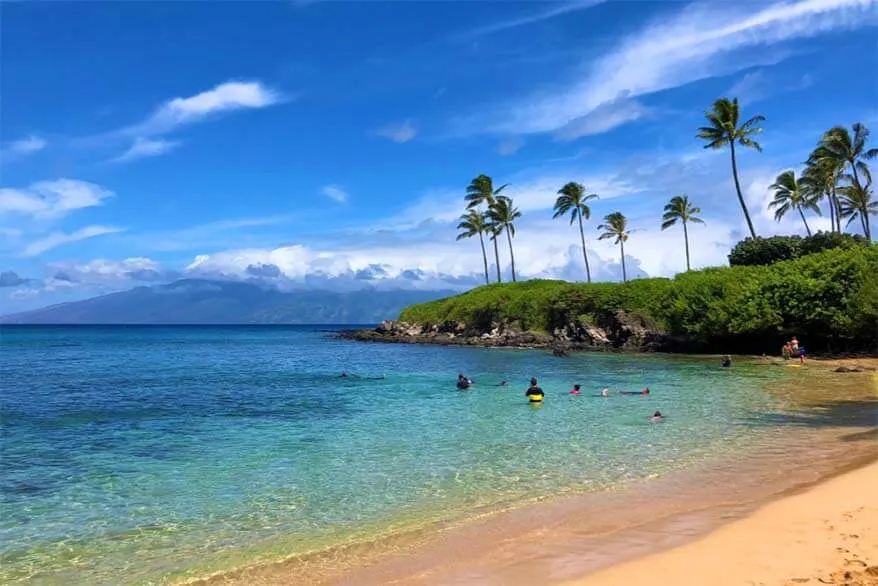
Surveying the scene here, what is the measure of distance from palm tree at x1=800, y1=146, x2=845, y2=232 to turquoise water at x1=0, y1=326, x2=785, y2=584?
34859mm

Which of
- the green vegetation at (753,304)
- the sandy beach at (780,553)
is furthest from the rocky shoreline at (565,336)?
the sandy beach at (780,553)

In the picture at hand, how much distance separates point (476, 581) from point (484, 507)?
3497 millimetres

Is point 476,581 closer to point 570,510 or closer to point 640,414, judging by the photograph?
point 570,510

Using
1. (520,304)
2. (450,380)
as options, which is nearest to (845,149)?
(520,304)

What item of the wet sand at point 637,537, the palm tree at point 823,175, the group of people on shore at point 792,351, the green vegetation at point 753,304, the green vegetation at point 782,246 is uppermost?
the palm tree at point 823,175

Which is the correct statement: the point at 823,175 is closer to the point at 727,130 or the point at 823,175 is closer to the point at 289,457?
the point at 727,130

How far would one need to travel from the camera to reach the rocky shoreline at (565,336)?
188 feet

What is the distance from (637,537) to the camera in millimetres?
9227

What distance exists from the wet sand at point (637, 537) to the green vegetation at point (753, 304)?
114 ft

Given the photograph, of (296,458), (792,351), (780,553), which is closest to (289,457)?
(296,458)

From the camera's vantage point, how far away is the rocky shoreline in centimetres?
5734

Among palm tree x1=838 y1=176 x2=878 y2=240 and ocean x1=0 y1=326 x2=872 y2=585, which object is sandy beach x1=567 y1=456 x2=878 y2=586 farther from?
palm tree x1=838 y1=176 x2=878 y2=240

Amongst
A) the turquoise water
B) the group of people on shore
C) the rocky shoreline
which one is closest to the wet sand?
the turquoise water

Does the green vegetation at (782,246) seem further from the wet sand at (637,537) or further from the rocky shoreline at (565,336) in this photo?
the wet sand at (637,537)
